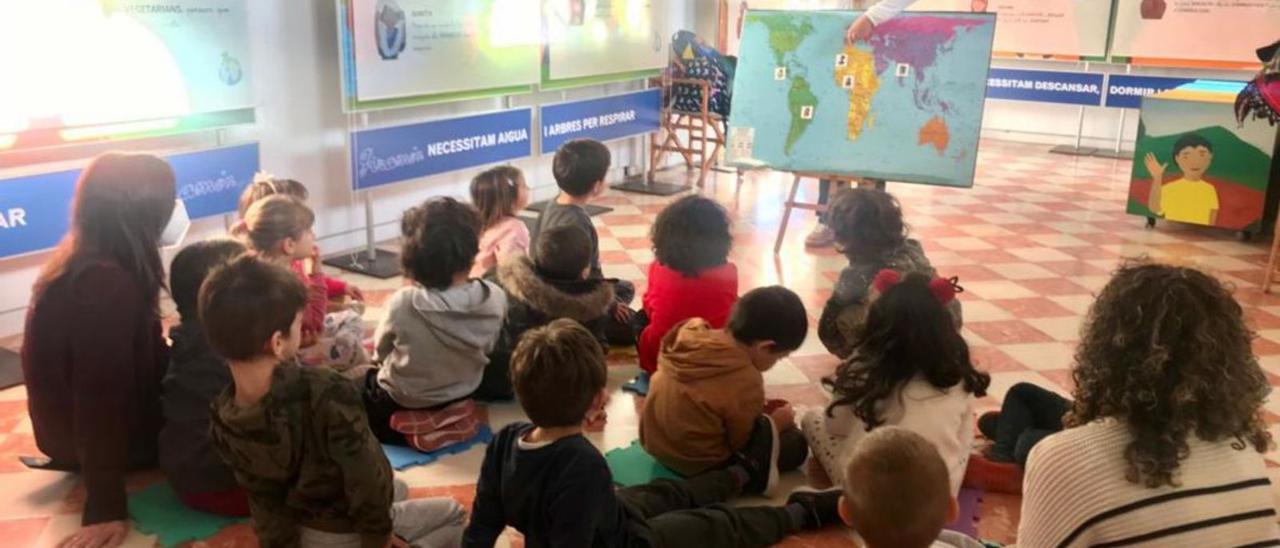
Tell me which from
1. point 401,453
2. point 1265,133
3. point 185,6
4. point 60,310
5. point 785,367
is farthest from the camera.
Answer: point 1265,133

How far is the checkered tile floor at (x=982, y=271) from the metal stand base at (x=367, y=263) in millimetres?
149

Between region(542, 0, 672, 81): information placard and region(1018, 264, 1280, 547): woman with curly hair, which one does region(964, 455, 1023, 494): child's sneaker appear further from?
region(542, 0, 672, 81): information placard

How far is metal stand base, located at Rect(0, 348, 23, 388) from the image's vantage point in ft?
12.3

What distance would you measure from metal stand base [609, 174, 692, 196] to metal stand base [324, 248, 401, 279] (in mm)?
2551

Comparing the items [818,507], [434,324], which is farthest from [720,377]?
[434,324]

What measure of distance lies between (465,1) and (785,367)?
3191 millimetres

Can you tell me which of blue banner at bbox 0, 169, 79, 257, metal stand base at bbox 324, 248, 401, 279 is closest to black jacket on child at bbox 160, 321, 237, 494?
blue banner at bbox 0, 169, 79, 257

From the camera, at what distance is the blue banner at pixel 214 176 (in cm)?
464

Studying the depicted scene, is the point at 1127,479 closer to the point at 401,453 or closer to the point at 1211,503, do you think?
the point at 1211,503

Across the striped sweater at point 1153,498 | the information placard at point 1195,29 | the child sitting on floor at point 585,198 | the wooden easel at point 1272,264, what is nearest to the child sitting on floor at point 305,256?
the child sitting on floor at point 585,198

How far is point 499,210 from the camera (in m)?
4.18

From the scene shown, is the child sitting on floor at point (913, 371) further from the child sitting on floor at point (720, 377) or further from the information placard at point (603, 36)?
the information placard at point (603, 36)

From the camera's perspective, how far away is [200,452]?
2.66 m

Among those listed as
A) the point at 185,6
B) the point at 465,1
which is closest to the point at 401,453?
the point at 185,6
